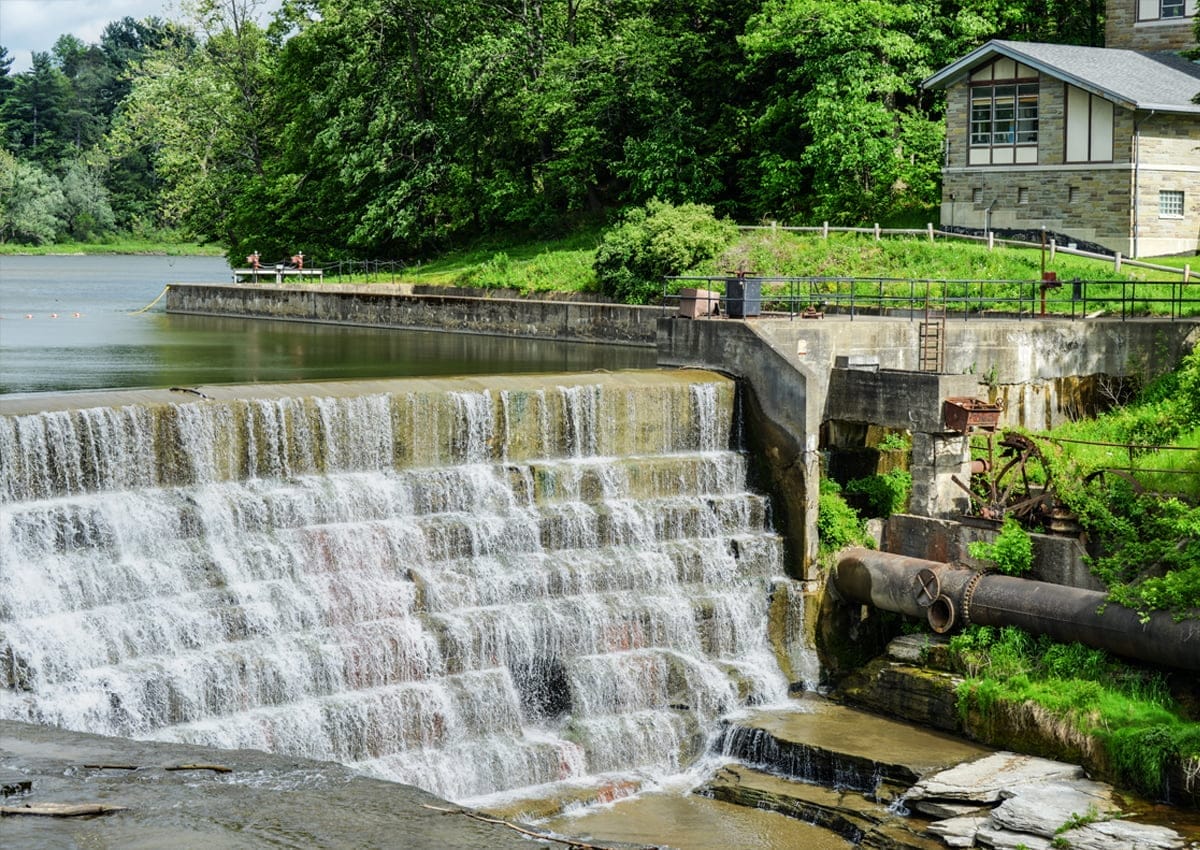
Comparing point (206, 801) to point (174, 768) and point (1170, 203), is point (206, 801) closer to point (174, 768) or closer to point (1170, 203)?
point (174, 768)

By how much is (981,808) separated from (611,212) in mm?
43145

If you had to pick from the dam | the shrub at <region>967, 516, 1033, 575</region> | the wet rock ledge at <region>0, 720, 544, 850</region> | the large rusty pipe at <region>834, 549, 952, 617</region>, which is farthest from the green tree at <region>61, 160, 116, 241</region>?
the wet rock ledge at <region>0, 720, 544, 850</region>

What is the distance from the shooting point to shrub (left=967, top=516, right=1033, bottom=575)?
24703 millimetres

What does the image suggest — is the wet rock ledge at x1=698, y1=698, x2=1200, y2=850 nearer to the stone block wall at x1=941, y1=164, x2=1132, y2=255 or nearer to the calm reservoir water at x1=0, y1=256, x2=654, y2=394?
the calm reservoir water at x1=0, y1=256, x2=654, y2=394

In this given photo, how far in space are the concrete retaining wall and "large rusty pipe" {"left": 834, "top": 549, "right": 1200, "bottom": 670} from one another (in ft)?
67.8

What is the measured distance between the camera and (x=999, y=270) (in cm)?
4325

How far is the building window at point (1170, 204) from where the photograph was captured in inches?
1850

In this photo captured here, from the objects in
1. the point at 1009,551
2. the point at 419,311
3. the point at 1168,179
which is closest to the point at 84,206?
the point at 419,311

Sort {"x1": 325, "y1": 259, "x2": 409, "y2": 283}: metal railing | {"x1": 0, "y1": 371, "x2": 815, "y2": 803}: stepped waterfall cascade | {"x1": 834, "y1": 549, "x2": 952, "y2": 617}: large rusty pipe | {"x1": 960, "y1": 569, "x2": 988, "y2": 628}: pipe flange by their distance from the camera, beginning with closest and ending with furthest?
1. {"x1": 0, "y1": 371, "x2": 815, "y2": 803}: stepped waterfall cascade
2. {"x1": 960, "y1": 569, "x2": 988, "y2": 628}: pipe flange
3. {"x1": 834, "y1": 549, "x2": 952, "y2": 617}: large rusty pipe
4. {"x1": 325, "y1": 259, "x2": 409, "y2": 283}: metal railing

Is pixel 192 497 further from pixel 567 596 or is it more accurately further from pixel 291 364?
pixel 291 364

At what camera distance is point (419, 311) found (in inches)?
2192

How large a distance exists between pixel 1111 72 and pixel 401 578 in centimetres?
3374

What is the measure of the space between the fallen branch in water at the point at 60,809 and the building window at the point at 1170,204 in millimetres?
40539

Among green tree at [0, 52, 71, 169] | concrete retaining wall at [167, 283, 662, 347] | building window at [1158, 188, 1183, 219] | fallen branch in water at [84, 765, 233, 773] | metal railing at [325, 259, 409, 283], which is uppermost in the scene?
green tree at [0, 52, 71, 169]
